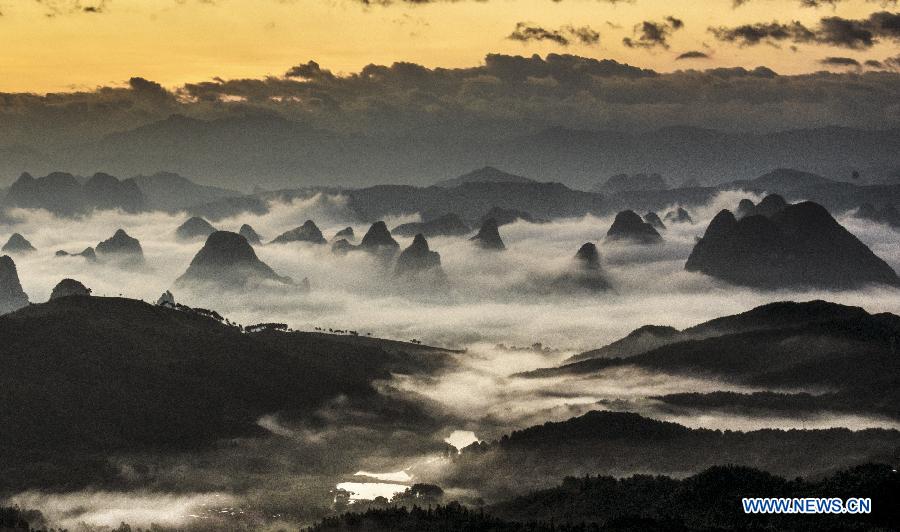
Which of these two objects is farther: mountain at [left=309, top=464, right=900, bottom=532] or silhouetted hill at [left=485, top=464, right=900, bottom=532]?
mountain at [left=309, top=464, right=900, bottom=532]

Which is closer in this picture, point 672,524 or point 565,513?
point 672,524

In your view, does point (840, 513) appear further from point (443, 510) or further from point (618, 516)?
point (443, 510)

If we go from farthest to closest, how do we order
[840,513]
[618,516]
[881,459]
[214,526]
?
[214,526]
[881,459]
[618,516]
[840,513]

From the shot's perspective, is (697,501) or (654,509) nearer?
(654,509)

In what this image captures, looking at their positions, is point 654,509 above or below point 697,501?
below

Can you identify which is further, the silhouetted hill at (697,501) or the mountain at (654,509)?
the mountain at (654,509)

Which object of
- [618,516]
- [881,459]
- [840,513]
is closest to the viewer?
[840,513]

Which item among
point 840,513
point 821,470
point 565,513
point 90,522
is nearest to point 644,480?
point 565,513

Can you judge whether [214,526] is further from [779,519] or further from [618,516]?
[779,519]

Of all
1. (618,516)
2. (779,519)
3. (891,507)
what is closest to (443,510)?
(618,516)
